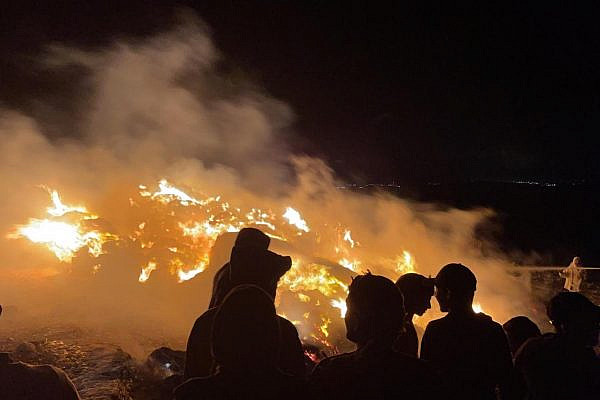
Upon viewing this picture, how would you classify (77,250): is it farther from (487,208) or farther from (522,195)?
(522,195)

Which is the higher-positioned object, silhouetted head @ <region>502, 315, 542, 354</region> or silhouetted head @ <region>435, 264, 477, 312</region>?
silhouetted head @ <region>435, 264, 477, 312</region>

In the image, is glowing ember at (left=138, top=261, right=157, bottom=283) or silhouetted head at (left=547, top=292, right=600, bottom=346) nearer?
silhouetted head at (left=547, top=292, right=600, bottom=346)

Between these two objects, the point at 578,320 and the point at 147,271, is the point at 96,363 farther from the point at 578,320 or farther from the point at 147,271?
the point at 578,320

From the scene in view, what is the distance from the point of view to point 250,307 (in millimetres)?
1820

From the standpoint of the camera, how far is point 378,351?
199 centimetres

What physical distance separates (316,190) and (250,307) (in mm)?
15250


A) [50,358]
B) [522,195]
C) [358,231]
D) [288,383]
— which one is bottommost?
[50,358]

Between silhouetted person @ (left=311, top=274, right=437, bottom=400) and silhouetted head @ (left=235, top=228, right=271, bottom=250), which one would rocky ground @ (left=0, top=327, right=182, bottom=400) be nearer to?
silhouetted head @ (left=235, top=228, right=271, bottom=250)

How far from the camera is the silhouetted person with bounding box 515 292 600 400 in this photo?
117 inches

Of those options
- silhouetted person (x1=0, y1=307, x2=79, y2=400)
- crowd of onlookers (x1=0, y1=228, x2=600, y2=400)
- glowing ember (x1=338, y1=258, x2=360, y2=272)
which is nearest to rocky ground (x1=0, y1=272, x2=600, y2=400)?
crowd of onlookers (x1=0, y1=228, x2=600, y2=400)

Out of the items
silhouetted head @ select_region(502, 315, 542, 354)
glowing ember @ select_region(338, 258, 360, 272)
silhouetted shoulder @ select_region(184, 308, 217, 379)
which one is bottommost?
silhouetted shoulder @ select_region(184, 308, 217, 379)

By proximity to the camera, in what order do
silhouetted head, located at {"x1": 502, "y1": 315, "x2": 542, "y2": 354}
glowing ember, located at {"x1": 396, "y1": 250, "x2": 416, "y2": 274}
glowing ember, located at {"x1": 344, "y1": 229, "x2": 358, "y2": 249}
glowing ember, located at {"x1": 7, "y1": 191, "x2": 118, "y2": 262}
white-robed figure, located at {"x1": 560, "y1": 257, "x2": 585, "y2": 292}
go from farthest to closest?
glowing ember, located at {"x1": 344, "y1": 229, "x2": 358, "y2": 249}, glowing ember, located at {"x1": 396, "y1": 250, "x2": 416, "y2": 274}, glowing ember, located at {"x1": 7, "y1": 191, "x2": 118, "y2": 262}, white-robed figure, located at {"x1": 560, "y1": 257, "x2": 585, "y2": 292}, silhouetted head, located at {"x1": 502, "y1": 315, "x2": 542, "y2": 354}

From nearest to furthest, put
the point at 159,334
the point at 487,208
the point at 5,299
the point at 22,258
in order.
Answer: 1. the point at 159,334
2. the point at 5,299
3. the point at 22,258
4. the point at 487,208

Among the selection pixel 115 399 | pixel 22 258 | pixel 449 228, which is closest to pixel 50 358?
pixel 115 399
